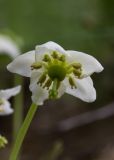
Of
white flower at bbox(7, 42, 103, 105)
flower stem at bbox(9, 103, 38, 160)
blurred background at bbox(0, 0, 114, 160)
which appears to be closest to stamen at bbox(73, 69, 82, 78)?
white flower at bbox(7, 42, 103, 105)

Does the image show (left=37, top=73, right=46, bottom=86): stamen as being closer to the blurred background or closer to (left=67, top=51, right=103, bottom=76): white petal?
(left=67, top=51, right=103, bottom=76): white petal

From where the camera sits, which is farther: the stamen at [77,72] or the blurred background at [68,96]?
the blurred background at [68,96]

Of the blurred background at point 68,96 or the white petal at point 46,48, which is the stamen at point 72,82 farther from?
the blurred background at point 68,96

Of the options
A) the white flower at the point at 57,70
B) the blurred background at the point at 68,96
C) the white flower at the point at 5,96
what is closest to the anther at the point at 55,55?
the white flower at the point at 57,70

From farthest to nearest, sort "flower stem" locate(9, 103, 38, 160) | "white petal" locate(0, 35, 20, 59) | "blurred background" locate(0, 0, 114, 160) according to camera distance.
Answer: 1. "blurred background" locate(0, 0, 114, 160)
2. "white petal" locate(0, 35, 20, 59)
3. "flower stem" locate(9, 103, 38, 160)

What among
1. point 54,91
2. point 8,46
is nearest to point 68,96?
point 8,46

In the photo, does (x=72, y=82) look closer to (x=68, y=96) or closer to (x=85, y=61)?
(x=85, y=61)
